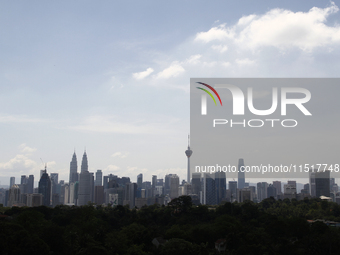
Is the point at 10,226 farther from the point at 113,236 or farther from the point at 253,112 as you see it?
the point at 253,112

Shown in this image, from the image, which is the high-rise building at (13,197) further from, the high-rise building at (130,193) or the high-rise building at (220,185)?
the high-rise building at (220,185)

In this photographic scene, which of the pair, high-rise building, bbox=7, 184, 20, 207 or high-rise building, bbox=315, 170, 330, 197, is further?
high-rise building, bbox=7, 184, 20, 207

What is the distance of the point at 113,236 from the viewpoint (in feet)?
107

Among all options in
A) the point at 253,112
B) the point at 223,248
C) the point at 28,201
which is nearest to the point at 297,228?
the point at 223,248

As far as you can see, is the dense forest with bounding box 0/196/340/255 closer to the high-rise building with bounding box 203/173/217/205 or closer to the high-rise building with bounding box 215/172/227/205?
the high-rise building with bounding box 215/172/227/205

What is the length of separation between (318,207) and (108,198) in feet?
458

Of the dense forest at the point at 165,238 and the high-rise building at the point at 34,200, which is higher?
the dense forest at the point at 165,238

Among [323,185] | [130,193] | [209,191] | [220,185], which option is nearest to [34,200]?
[130,193]

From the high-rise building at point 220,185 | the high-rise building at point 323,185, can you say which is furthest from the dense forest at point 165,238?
the high-rise building at point 220,185

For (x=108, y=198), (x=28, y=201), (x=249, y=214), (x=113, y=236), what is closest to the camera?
(x=113, y=236)

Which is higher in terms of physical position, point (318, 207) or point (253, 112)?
point (253, 112)

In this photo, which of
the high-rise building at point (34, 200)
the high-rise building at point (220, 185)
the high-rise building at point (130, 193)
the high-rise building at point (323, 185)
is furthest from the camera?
the high-rise building at point (220, 185)

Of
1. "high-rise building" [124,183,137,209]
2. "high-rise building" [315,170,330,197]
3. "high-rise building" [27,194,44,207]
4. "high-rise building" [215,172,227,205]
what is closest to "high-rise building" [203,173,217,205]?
"high-rise building" [215,172,227,205]

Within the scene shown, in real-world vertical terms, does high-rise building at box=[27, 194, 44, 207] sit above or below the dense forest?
below
